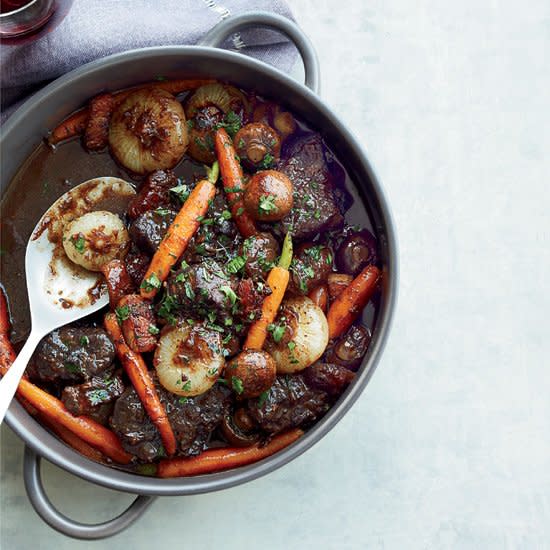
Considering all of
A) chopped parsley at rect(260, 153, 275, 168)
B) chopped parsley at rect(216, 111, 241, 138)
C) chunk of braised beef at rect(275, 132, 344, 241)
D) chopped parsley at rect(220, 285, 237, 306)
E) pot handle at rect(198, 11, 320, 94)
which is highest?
pot handle at rect(198, 11, 320, 94)

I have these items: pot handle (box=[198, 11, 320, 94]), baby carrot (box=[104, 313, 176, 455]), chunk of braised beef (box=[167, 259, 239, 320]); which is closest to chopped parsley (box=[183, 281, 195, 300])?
chunk of braised beef (box=[167, 259, 239, 320])

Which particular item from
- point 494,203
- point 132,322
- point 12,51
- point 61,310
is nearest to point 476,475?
point 494,203

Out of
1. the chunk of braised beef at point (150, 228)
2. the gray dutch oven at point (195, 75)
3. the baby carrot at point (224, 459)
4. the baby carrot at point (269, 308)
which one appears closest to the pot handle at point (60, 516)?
the gray dutch oven at point (195, 75)

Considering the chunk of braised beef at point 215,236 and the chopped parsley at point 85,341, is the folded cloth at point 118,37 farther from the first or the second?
the chopped parsley at point 85,341

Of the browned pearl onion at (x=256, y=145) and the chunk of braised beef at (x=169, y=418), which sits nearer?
the chunk of braised beef at (x=169, y=418)

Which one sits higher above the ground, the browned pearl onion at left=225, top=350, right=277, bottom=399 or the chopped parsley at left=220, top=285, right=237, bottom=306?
the chopped parsley at left=220, top=285, right=237, bottom=306

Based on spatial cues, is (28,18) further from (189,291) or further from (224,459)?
(224,459)

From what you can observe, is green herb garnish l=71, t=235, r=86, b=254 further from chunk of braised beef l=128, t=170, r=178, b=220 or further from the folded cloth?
the folded cloth
